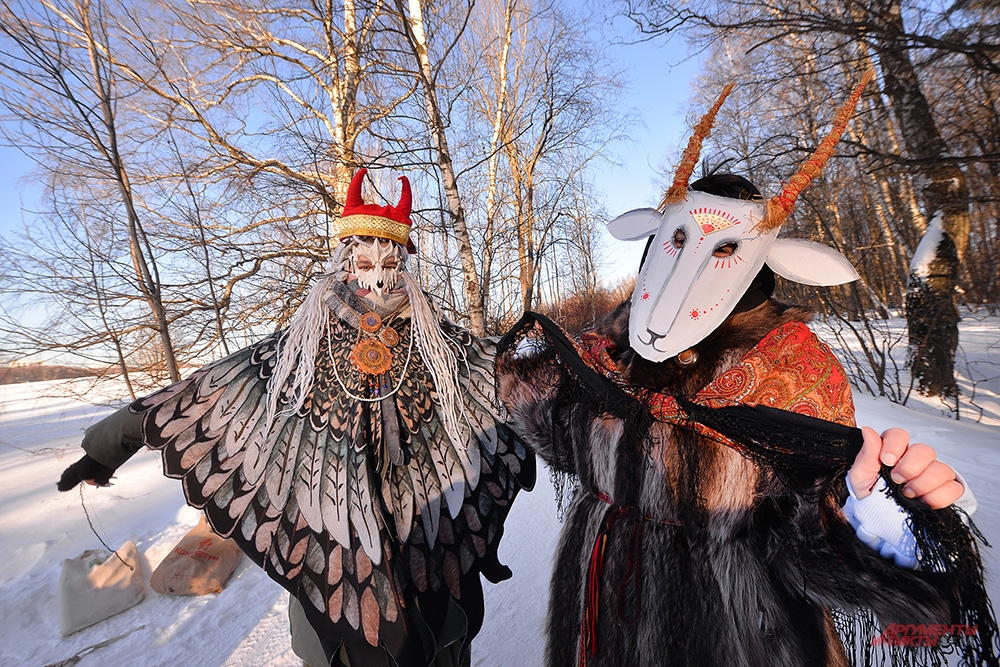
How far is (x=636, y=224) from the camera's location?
1.50m

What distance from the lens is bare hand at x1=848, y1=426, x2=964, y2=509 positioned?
821 millimetres

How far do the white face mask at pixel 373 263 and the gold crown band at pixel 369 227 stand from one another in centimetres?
3

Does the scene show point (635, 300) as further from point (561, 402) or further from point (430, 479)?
point (430, 479)

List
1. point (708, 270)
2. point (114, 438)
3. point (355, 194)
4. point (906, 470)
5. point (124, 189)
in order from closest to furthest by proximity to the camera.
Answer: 1. point (906, 470)
2. point (708, 270)
3. point (114, 438)
4. point (355, 194)
5. point (124, 189)

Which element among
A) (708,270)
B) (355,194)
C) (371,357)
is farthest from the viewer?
(355,194)

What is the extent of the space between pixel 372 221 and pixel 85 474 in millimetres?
1360

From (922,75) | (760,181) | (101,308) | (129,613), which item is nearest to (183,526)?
(129,613)

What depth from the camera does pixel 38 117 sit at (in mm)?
3576

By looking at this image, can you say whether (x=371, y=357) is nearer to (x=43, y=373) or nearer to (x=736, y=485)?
(x=736, y=485)

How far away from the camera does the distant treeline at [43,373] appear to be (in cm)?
454

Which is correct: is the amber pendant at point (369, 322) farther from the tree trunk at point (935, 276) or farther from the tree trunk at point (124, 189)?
the tree trunk at point (935, 276)

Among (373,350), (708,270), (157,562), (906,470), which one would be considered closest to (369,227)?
(373,350)

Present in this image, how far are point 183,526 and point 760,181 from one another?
712 centimetres

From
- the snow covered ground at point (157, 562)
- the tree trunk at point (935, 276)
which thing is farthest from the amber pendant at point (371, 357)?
the tree trunk at point (935, 276)
